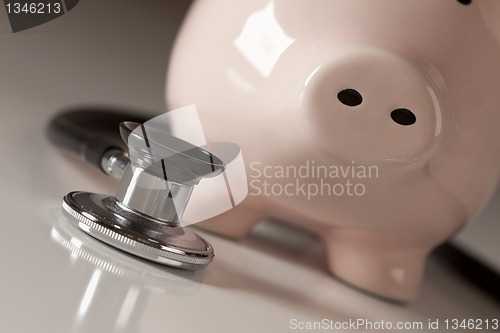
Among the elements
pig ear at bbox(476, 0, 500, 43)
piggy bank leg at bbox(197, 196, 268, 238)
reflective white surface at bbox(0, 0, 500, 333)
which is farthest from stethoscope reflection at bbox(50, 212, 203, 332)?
pig ear at bbox(476, 0, 500, 43)

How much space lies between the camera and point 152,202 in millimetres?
526

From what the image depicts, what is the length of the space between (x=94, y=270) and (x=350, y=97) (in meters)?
0.26

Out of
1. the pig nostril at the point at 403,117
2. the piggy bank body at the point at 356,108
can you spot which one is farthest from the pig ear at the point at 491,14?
the pig nostril at the point at 403,117

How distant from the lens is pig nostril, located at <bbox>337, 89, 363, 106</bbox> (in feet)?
1.81

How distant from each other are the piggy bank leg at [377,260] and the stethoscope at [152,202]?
0.59 ft

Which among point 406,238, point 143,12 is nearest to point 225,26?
point 406,238

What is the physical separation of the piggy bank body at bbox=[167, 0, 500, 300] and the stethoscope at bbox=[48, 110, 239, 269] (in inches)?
3.8

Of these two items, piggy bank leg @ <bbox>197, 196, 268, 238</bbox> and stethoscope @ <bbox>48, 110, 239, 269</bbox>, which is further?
piggy bank leg @ <bbox>197, 196, 268, 238</bbox>

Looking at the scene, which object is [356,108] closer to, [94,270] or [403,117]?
[403,117]

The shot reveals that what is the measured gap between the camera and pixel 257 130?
1.94 ft

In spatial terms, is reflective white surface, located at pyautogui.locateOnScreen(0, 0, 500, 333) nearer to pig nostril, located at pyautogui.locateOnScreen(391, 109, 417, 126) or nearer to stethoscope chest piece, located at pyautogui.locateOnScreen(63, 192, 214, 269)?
stethoscope chest piece, located at pyautogui.locateOnScreen(63, 192, 214, 269)

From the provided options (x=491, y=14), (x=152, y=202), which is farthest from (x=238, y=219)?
(x=491, y=14)

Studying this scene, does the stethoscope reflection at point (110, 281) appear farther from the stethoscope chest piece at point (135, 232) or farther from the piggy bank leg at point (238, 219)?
the piggy bank leg at point (238, 219)

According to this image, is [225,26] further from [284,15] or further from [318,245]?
[318,245]
